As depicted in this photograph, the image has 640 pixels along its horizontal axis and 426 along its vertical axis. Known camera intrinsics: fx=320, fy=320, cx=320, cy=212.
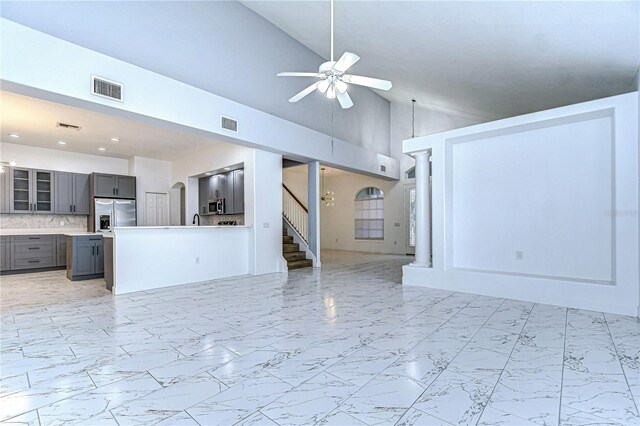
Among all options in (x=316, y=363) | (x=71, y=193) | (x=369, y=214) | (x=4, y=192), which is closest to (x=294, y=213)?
(x=369, y=214)

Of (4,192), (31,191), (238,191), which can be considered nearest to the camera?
(4,192)

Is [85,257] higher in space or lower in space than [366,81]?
lower

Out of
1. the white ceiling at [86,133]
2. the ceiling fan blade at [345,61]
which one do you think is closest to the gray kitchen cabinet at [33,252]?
the white ceiling at [86,133]

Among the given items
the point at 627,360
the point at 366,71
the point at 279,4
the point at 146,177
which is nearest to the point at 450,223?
the point at 627,360

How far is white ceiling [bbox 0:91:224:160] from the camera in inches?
209

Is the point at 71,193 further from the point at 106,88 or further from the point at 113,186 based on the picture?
the point at 106,88

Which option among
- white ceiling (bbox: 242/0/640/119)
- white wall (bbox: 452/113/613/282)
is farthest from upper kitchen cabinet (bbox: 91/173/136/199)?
white wall (bbox: 452/113/613/282)

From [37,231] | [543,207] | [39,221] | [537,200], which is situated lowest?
[37,231]

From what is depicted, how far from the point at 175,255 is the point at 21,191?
5.05 meters

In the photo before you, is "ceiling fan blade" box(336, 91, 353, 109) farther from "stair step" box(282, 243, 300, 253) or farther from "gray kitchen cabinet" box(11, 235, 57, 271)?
"gray kitchen cabinet" box(11, 235, 57, 271)

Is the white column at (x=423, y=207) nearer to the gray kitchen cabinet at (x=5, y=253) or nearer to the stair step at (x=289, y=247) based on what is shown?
the stair step at (x=289, y=247)

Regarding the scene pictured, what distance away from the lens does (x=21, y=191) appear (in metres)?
7.68

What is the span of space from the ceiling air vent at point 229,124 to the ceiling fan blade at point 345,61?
286 centimetres

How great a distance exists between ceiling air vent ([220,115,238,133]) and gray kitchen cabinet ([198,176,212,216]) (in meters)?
3.09
